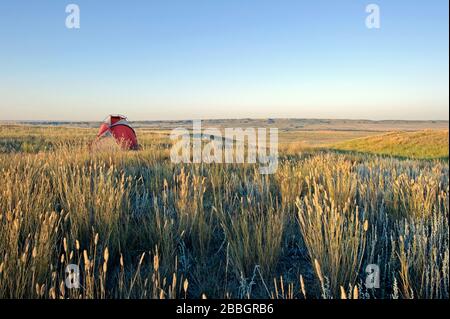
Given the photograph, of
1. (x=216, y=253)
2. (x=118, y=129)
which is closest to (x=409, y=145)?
(x=118, y=129)

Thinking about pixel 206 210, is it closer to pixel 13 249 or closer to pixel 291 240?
pixel 291 240

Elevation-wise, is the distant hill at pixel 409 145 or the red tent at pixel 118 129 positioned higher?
the red tent at pixel 118 129

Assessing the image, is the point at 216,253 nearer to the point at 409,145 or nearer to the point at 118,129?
the point at 118,129

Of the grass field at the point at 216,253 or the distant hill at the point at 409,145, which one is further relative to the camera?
the distant hill at the point at 409,145

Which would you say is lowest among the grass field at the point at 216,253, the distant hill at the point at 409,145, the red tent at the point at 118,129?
the grass field at the point at 216,253

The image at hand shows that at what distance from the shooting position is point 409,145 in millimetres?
16750

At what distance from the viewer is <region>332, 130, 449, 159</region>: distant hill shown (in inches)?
598

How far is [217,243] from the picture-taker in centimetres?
248

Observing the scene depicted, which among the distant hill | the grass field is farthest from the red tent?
the distant hill

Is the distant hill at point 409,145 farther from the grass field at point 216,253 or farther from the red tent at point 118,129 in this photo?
the grass field at point 216,253

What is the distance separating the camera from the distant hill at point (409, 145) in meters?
15.2

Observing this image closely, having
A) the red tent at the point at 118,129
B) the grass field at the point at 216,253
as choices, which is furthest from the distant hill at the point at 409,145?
the grass field at the point at 216,253

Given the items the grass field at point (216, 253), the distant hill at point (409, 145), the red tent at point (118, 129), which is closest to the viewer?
the grass field at point (216, 253)
